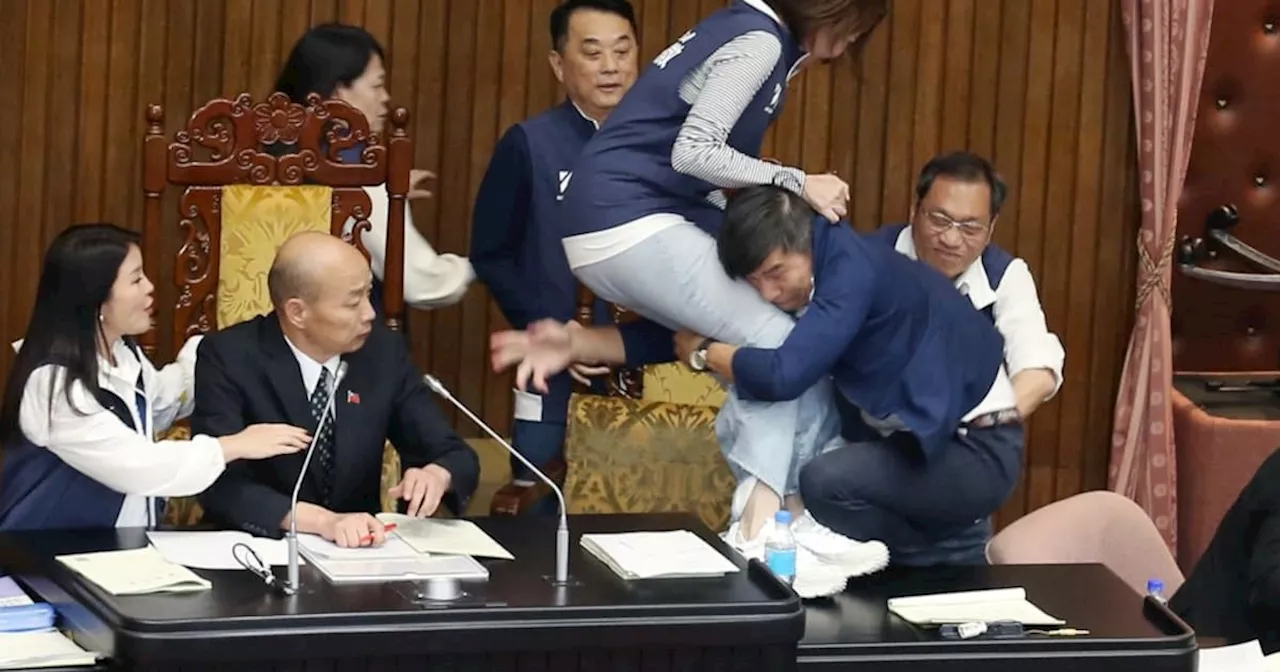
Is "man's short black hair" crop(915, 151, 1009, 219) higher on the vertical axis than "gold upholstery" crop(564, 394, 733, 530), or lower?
higher

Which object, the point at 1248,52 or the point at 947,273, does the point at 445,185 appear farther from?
the point at 1248,52

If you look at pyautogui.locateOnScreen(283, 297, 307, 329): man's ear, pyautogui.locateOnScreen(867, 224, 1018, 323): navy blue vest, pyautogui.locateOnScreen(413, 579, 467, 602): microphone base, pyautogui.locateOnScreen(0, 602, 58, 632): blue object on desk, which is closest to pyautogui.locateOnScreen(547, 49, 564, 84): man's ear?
pyautogui.locateOnScreen(867, 224, 1018, 323): navy blue vest

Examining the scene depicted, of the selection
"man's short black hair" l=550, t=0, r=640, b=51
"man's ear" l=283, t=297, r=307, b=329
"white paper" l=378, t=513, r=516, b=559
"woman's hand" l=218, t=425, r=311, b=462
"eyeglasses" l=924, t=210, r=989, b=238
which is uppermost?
"man's short black hair" l=550, t=0, r=640, b=51

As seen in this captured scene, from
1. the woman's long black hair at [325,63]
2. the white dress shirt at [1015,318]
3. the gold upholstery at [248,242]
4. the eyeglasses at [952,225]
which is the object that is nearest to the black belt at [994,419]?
the white dress shirt at [1015,318]

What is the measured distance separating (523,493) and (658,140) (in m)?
0.82

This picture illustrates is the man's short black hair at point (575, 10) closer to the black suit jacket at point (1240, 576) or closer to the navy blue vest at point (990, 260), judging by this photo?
the navy blue vest at point (990, 260)

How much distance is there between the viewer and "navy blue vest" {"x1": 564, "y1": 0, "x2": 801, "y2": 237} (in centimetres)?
393

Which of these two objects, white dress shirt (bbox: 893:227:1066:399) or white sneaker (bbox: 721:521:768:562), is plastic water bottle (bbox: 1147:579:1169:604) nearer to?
white sneaker (bbox: 721:521:768:562)

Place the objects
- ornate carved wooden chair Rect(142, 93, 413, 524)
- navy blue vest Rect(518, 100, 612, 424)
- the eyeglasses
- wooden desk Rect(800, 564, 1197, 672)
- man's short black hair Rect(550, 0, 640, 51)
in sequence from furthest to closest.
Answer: man's short black hair Rect(550, 0, 640, 51), navy blue vest Rect(518, 100, 612, 424), ornate carved wooden chair Rect(142, 93, 413, 524), the eyeglasses, wooden desk Rect(800, 564, 1197, 672)

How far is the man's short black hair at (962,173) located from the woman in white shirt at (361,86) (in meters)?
1.06

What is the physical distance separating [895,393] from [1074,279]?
6.83 feet

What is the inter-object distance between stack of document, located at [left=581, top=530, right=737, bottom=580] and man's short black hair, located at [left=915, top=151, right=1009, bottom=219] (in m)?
1.08

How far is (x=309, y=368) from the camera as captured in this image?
3.83 meters

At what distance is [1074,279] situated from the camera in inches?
229
